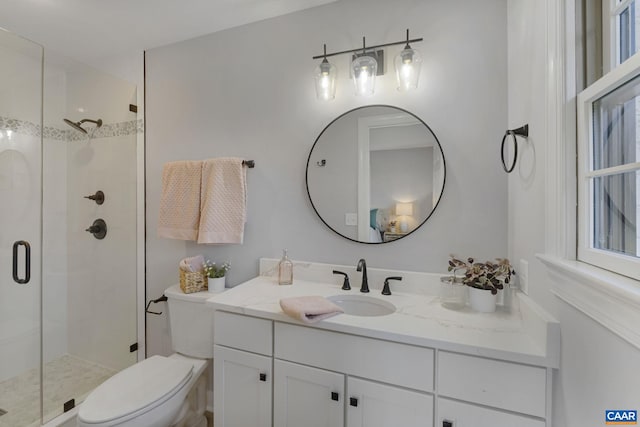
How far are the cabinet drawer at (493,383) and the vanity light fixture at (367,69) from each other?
1232 millimetres

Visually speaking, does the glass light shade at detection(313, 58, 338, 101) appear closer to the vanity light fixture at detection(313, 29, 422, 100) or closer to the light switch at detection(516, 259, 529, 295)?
the vanity light fixture at detection(313, 29, 422, 100)

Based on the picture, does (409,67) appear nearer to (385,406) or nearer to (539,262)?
(539,262)

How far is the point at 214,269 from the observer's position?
1781mm

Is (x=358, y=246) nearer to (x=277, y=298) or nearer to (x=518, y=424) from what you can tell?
(x=277, y=298)

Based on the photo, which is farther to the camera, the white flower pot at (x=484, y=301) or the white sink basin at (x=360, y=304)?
the white sink basin at (x=360, y=304)

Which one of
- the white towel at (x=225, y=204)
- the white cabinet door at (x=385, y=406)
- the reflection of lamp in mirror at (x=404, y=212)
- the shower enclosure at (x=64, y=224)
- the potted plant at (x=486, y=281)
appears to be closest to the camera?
the white cabinet door at (x=385, y=406)

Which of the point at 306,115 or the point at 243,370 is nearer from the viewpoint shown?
the point at 243,370

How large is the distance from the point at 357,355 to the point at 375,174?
2.92ft

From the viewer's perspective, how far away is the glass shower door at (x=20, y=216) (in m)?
1.78

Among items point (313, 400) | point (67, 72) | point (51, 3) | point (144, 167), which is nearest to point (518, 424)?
point (313, 400)

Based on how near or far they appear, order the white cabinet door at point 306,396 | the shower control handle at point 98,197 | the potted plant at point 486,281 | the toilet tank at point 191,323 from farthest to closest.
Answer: the shower control handle at point 98,197, the toilet tank at point 191,323, the potted plant at point 486,281, the white cabinet door at point 306,396

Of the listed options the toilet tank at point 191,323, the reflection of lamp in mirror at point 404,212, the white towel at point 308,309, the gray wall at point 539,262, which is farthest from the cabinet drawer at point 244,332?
the gray wall at point 539,262

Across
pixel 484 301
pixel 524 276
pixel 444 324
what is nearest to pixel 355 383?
pixel 444 324

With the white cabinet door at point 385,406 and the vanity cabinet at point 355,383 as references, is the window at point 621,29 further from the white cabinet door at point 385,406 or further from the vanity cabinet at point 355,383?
the white cabinet door at point 385,406
